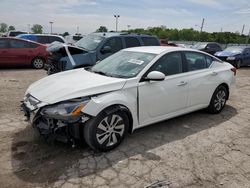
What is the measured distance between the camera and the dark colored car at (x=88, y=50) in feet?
24.6

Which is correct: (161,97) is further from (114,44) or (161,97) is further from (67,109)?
(114,44)

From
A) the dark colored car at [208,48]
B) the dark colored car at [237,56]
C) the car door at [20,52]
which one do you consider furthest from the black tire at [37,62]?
the dark colored car at [208,48]

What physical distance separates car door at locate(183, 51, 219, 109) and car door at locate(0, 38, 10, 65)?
8728 mm

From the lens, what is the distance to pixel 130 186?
3205mm

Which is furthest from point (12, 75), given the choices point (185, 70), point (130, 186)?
point (130, 186)

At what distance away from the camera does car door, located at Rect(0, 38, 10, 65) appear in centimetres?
1128

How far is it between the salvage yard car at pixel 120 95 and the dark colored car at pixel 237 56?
1114cm

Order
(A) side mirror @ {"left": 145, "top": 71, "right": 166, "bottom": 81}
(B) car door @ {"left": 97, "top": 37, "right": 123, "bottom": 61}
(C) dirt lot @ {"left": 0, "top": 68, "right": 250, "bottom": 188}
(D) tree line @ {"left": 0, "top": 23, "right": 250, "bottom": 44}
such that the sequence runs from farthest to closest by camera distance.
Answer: (D) tree line @ {"left": 0, "top": 23, "right": 250, "bottom": 44} → (B) car door @ {"left": 97, "top": 37, "right": 123, "bottom": 61} → (A) side mirror @ {"left": 145, "top": 71, "right": 166, "bottom": 81} → (C) dirt lot @ {"left": 0, "top": 68, "right": 250, "bottom": 188}

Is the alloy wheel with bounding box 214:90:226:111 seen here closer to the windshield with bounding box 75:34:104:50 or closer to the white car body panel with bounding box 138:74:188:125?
the white car body panel with bounding box 138:74:188:125

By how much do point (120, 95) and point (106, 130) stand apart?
56 centimetres

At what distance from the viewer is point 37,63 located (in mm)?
12133

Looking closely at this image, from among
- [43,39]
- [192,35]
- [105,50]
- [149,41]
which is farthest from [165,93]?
[192,35]

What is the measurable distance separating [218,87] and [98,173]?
11.8 ft

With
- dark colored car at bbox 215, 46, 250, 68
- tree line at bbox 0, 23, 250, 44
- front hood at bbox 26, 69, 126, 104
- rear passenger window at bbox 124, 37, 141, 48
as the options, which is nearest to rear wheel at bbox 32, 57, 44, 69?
rear passenger window at bbox 124, 37, 141, 48
